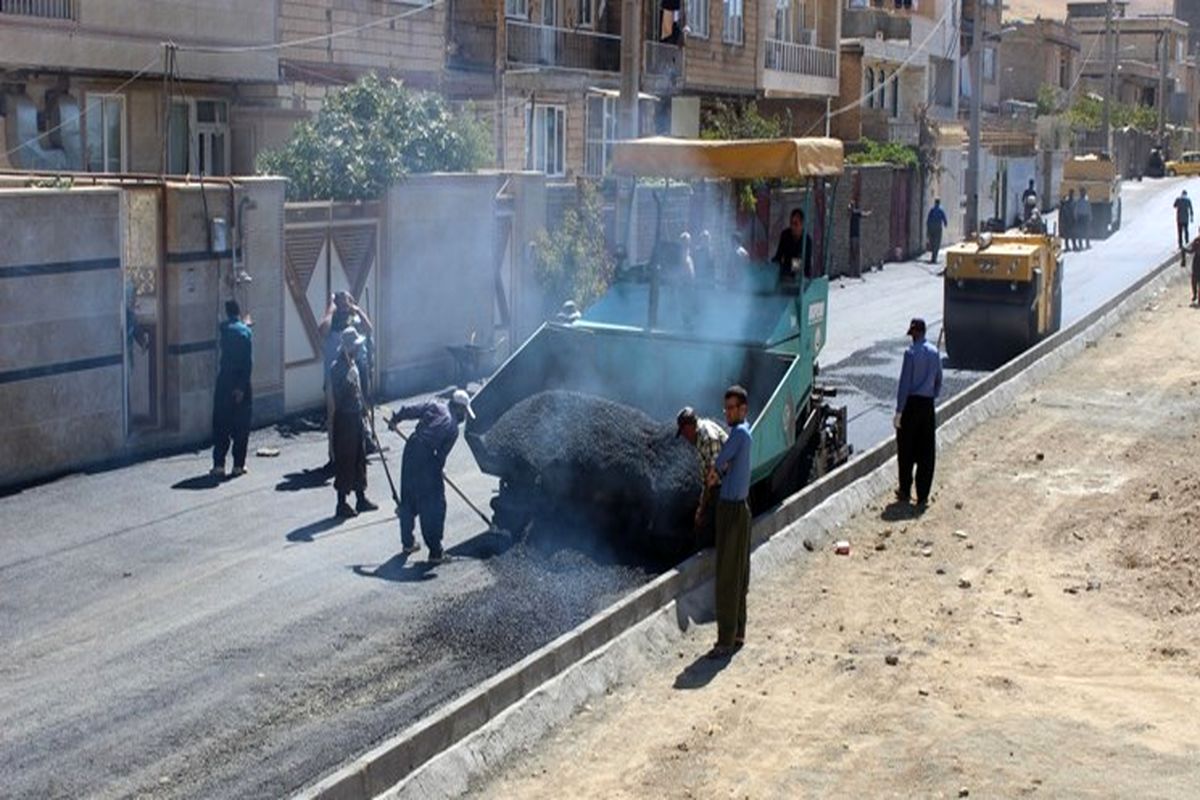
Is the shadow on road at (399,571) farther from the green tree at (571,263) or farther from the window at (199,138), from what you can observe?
the window at (199,138)

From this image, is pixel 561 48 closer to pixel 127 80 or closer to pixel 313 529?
pixel 127 80

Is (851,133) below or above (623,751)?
above

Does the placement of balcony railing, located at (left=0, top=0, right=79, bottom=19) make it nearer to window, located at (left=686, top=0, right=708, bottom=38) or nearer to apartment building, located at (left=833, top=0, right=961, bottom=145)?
window, located at (left=686, top=0, right=708, bottom=38)

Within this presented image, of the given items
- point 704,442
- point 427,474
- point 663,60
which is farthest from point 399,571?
point 663,60

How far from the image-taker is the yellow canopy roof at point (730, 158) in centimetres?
1691

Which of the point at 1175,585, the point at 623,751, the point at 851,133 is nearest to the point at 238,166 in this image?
the point at 1175,585

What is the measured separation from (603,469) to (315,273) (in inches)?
321

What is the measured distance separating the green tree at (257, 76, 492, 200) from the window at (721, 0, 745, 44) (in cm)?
2426

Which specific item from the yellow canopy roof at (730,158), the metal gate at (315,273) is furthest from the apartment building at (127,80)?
the yellow canopy roof at (730,158)

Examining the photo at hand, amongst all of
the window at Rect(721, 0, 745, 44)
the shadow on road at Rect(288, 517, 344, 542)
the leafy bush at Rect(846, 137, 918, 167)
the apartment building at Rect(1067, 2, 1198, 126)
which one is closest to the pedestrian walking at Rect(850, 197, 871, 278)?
the leafy bush at Rect(846, 137, 918, 167)

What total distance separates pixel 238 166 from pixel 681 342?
52.2ft

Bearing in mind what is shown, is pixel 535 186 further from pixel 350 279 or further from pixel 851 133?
pixel 851 133

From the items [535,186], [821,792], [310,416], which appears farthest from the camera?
[535,186]

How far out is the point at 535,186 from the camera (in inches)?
1062
